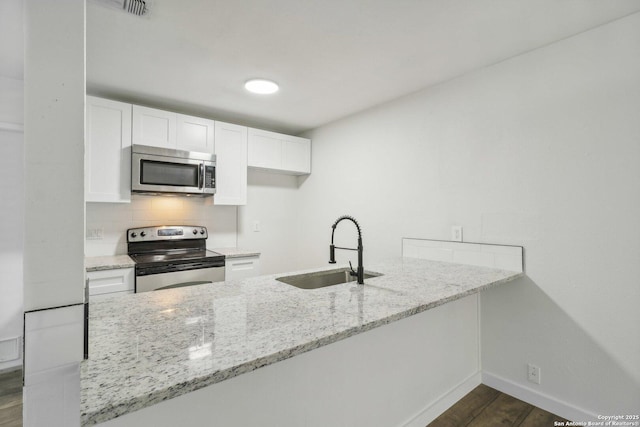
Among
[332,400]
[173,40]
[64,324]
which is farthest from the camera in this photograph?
[173,40]

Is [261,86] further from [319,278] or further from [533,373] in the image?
[533,373]

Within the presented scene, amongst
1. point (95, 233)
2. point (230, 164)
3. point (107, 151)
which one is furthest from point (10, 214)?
point (230, 164)

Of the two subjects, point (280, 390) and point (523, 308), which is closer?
point (280, 390)

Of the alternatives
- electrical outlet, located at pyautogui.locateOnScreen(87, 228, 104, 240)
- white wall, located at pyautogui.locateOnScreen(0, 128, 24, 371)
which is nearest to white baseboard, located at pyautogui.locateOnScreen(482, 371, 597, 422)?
electrical outlet, located at pyautogui.locateOnScreen(87, 228, 104, 240)

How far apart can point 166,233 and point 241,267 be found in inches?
33.0

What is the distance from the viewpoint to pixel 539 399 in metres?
1.97

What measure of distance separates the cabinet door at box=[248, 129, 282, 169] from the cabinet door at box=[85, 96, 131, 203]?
46.7 inches

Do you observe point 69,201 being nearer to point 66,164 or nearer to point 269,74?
point 66,164

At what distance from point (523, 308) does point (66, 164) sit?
260 centimetres

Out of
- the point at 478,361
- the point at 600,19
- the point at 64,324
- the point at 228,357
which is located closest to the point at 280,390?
the point at 228,357

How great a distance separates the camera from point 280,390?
124 centimetres

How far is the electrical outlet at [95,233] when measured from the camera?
107 inches

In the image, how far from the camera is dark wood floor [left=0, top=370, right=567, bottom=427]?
1.84 m

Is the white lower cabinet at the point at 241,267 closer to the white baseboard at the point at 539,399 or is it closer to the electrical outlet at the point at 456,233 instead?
the electrical outlet at the point at 456,233
